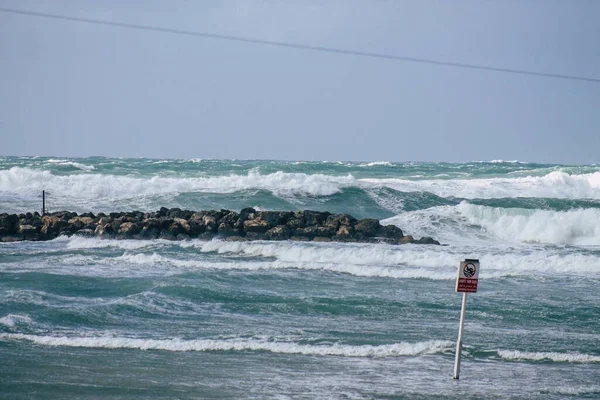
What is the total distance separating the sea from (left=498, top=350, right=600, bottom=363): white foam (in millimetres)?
21

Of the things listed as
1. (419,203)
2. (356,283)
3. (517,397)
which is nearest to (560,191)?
(419,203)

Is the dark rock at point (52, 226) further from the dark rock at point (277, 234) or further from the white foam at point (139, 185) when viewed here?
the white foam at point (139, 185)

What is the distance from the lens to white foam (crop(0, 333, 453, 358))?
10969 millimetres

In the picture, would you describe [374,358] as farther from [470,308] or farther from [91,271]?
[91,271]

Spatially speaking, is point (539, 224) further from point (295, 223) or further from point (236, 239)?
point (236, 239)

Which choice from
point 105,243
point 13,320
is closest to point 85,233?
point 105,243

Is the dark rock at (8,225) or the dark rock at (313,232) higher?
the dark rock at (313,232)

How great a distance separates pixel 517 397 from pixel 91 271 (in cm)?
1112

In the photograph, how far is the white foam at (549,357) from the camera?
1083cm

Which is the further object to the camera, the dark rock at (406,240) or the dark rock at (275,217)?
the dark rock at (275,217)

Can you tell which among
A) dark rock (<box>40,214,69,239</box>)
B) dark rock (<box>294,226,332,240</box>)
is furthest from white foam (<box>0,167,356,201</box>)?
dark rock (<box>294,226,332,240</box>)

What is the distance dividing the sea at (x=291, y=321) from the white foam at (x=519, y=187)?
1613cm

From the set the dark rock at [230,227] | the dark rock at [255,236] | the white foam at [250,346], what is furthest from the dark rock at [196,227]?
the white foam at [250,346]

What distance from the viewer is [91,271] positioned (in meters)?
17.5
